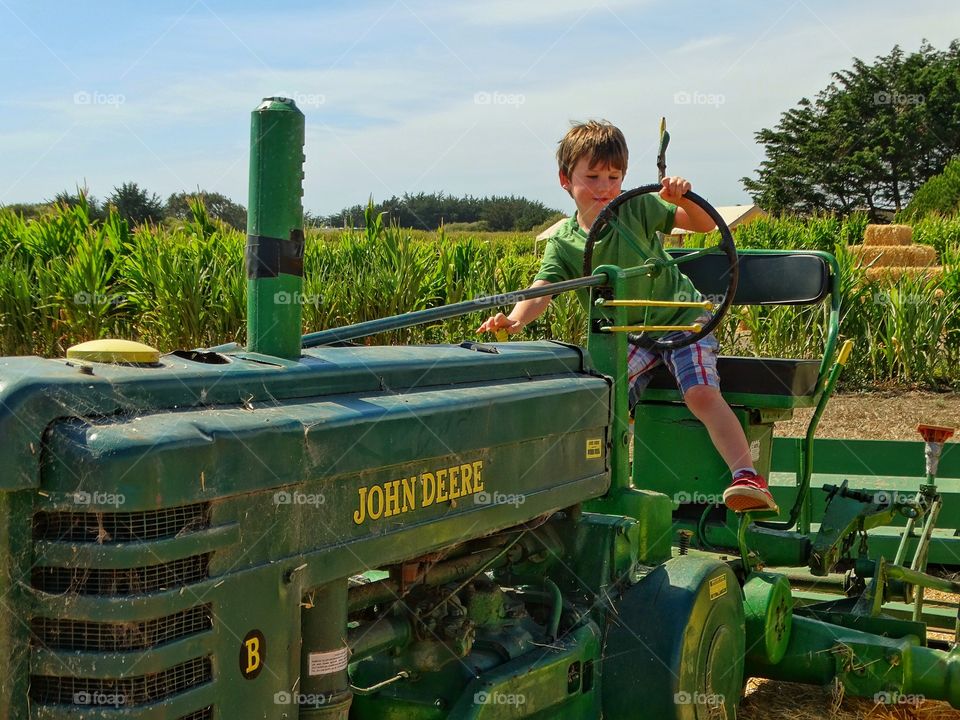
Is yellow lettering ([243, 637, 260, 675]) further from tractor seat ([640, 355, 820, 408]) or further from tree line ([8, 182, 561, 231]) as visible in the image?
tree line ([8, 182, 561, 231])

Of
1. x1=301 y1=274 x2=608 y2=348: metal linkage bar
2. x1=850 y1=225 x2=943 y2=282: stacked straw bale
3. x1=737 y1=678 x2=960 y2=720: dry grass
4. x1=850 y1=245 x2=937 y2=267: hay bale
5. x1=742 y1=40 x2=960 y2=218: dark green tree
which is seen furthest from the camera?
x1=742 y1=40 x2=960 y2=218: dark green tree

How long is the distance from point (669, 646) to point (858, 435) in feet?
21.5

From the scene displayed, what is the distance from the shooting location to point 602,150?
362cm

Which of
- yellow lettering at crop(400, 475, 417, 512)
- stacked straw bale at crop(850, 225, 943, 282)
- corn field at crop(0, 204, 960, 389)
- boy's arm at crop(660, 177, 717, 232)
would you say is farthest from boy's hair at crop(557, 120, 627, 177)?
stacked straw bale at crop(850, 225, 943, 282)

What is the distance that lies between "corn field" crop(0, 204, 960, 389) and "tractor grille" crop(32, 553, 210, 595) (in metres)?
6.96

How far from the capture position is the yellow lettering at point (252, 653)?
71.9 inches

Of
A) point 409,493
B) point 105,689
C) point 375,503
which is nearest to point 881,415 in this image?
point 409,493

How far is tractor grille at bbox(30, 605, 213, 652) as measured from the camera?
1666 millimetres

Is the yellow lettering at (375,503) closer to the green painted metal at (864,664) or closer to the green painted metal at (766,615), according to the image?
the green painted metal at (766,615)

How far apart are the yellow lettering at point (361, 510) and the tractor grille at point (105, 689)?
17.8 inches

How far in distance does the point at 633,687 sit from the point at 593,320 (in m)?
1.03

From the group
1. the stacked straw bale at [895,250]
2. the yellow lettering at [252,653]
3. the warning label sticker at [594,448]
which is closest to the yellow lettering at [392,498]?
the yellow lettering at [252,653]

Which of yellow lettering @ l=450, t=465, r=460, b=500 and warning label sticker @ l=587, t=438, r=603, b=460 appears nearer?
yellow lettering @ l=450, t=465, r=460, b=500

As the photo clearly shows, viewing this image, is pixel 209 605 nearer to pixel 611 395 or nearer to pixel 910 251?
pixel 611 395
